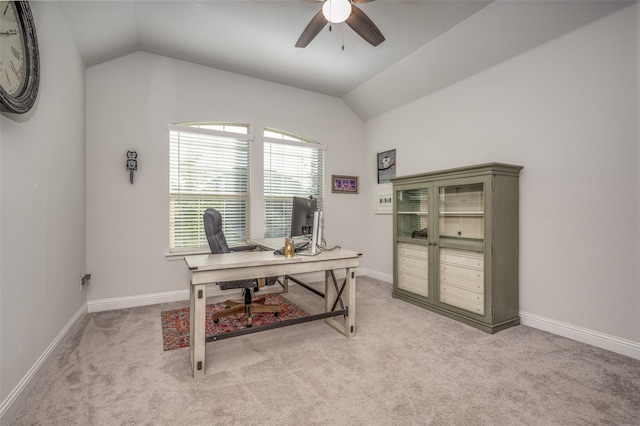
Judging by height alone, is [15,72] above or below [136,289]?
above

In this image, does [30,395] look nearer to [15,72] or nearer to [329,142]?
[15,72]

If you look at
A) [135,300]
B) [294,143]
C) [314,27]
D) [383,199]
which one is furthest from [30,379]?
[383,199]

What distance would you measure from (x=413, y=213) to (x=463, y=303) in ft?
4.16

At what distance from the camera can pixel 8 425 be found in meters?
1.56

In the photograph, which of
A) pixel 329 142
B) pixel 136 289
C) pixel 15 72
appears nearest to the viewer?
pixel 15 72

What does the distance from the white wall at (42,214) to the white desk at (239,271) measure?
37.4 inches

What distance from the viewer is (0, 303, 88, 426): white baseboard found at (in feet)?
5.12

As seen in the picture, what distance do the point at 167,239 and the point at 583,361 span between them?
437cm

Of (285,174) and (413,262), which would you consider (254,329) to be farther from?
(285,174)

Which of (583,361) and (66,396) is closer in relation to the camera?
(66,396)

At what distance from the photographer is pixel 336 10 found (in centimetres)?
230

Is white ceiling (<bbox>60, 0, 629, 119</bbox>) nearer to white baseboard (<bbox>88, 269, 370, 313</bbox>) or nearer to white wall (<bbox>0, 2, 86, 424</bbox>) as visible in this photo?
white wall (<bbox>0, 2, 86, 424</bbox>)

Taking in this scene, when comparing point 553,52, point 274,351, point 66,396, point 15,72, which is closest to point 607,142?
point 553,52

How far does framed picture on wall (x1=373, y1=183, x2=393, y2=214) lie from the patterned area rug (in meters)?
2.20
